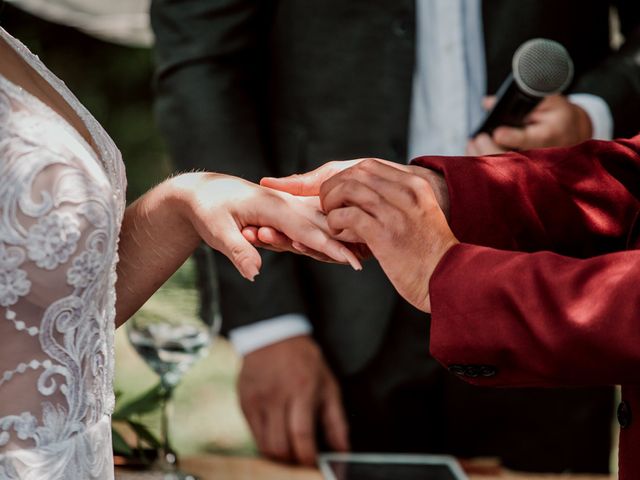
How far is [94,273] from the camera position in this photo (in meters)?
1.35

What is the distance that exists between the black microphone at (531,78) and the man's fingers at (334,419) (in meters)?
0.86

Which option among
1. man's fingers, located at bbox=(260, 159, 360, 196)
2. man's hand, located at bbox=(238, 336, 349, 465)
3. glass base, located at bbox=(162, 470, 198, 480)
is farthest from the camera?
man's hand, located at bbox=(238, 336, 349, 465)

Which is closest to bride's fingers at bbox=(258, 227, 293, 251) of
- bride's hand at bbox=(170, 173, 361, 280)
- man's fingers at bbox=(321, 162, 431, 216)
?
bride's hand at bbox=(170, 173, 361, 280)

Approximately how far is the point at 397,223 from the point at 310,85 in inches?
51.6

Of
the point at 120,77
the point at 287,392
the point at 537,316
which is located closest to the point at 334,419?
the point at 287,392

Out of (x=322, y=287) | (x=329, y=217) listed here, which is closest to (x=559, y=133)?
(x=322, y=287)

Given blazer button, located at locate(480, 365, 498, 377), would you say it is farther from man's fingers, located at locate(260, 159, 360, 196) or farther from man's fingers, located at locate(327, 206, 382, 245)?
man's fingers, located at locate(260, 159, 360, 196)

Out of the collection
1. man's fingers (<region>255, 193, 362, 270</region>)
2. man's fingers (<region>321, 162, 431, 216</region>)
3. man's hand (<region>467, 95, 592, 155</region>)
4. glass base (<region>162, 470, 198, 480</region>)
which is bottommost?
glass base (<region>162, 470, 198, 480</region>)

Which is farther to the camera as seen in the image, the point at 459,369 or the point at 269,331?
the point at 269,331

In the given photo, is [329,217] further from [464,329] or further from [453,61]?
[453,61]

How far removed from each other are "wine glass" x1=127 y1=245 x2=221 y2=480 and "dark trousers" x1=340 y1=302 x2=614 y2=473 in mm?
907

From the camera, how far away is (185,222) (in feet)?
5.51

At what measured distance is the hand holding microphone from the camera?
6.51 ft

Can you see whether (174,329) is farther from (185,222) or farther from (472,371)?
(472,371)
